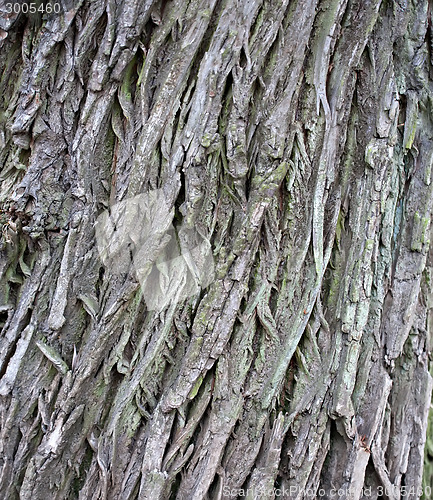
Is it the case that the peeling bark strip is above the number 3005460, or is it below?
below

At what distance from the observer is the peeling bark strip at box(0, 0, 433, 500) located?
47.5 inches

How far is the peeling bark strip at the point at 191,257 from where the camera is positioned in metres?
1.21

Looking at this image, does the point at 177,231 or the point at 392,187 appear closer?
the point at 177,231

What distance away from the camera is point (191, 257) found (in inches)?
48.3

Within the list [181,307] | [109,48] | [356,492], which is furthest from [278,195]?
[356,492]

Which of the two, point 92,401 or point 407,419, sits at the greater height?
point 407,419

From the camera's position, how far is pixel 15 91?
51.3 inches

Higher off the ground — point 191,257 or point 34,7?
point 34,7

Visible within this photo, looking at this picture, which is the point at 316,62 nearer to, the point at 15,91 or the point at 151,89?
the point at 151,89

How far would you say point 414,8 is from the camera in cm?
137

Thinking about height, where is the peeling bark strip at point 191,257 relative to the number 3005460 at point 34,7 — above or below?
below

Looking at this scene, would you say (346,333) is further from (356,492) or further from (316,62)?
(316,62)

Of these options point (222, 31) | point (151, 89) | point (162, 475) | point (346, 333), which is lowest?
point (162, 475)

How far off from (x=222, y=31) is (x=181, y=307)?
746 millimetres
